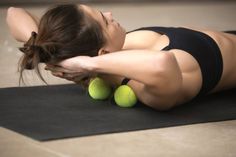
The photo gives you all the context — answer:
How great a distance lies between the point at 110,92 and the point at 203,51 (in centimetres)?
39

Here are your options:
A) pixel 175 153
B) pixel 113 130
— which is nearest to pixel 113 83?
pixel 113 130

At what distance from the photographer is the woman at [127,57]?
5.90ft

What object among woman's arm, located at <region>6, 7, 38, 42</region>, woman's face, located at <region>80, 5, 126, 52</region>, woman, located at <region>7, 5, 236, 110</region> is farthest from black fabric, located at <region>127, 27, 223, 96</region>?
woman's arm, located at <region>6, 7, 38, 42</region>

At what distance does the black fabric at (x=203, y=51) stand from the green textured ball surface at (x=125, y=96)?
0.71 ft

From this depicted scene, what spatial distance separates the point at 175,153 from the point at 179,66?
0.49 meters

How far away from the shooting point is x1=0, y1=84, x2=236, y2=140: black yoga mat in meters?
1.73

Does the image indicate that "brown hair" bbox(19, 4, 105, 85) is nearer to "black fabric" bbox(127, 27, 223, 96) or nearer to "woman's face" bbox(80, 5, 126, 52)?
"woman's face" bbox(80, 5, 126, 52)

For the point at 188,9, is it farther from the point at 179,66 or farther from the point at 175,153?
the point at 175,153

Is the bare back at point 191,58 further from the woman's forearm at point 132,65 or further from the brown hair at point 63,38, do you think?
Result: the brown hair at point 63,38

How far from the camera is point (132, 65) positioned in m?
1.79

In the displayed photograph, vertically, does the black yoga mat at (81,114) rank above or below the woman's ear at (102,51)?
below

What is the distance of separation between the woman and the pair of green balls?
3cm

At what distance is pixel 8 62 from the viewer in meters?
2.87

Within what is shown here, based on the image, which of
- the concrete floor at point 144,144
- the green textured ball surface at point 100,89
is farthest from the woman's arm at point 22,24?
the concrete floor at point 144,144
